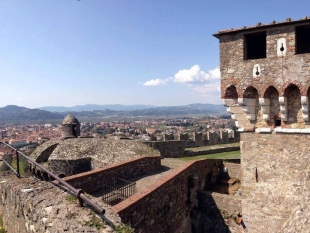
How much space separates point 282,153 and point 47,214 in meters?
7.89

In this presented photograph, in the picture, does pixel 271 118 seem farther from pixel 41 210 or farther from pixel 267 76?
pixel 41 210

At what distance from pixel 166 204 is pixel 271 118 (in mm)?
4717

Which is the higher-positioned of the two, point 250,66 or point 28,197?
point 250,66

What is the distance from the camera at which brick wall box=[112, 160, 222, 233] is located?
7453 mm

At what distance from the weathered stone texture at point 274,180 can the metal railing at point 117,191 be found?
14.1 feet

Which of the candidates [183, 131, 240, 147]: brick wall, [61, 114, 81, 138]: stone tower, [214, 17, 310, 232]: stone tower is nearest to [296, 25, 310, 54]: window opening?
[214, 17, 310, 232]: stone tower

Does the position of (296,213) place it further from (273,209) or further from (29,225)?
(29,225)

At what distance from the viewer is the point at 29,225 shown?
5277mm

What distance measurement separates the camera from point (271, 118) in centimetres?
978

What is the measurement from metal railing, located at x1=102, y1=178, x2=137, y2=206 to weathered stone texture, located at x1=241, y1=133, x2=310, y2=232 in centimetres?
431

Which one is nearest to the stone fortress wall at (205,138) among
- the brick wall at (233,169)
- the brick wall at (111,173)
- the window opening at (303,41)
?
the brick wall at (233,169)

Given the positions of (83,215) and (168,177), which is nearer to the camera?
(83,215)

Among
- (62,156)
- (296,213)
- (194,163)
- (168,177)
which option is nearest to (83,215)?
(168,177)

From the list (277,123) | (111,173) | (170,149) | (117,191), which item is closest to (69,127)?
(170,149)
